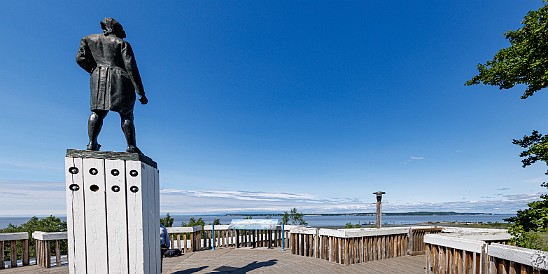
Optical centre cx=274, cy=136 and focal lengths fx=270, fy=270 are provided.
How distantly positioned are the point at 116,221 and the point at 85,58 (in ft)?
6.74

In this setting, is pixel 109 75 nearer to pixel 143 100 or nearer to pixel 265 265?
pixel 143 100

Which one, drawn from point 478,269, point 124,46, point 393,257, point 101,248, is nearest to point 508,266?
point 478,269

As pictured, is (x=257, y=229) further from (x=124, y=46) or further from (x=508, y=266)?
(x=124, y=46)

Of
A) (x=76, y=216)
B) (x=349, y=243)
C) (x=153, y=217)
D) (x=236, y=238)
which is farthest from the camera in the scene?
(x=236, y=238)

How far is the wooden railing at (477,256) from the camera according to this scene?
4.13 meters

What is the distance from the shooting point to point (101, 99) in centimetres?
331

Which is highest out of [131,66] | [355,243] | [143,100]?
[131,66]

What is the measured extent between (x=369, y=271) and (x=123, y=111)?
22.2 ft

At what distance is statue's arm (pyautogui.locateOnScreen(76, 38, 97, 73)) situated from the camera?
337 centimetres

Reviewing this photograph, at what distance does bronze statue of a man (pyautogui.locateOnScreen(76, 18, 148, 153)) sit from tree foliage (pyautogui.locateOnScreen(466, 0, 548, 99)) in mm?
6344

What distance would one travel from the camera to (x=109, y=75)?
330 centimetres

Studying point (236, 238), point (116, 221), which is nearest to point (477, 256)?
point (116, 221)

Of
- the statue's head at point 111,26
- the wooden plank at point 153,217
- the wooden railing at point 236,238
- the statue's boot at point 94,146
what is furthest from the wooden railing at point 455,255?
the statue's head at point 111,26

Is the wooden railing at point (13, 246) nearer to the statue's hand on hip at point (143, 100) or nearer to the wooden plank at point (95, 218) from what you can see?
the wooden plank at point (95, 218)
